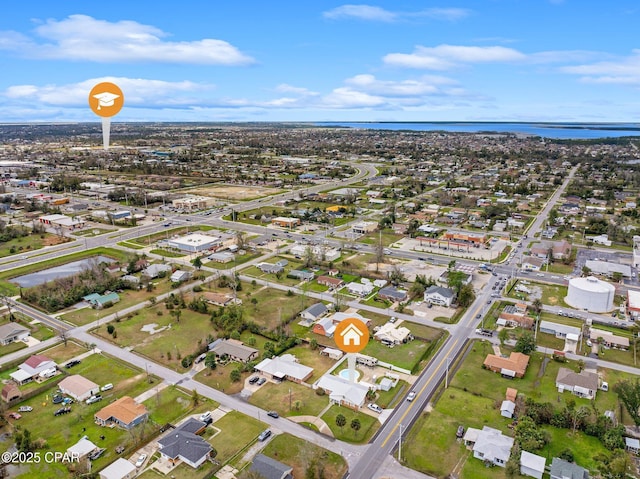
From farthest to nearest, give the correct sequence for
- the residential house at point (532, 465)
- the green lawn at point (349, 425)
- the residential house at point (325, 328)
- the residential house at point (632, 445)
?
the residential house at point (325, 328), the green lawn at point (349, 425), the residential house at point (632, 445), the residential house at point (532, 465)

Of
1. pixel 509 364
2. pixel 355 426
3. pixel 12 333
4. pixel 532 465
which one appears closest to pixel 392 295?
pixel 509 364

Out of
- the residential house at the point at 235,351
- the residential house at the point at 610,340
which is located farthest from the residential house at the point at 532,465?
the residential house at the point at 235,351

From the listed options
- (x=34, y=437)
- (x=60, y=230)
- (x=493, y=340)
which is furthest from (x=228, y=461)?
(x=60, y=230)

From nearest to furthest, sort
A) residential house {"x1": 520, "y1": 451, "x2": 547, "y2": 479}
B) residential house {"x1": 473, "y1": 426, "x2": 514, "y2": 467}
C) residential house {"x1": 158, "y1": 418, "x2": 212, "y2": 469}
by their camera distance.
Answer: residential house {"x1": 520, "y1": 451, "x2": 547, "y2": 479} < residential house {"x1": 158, "y1": 418, "x2": 212, "y2": 469} < residential house {"x1": 473, "y1": 426, "x2": 514, "y2": 467}

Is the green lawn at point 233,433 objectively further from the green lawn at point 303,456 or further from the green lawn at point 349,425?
the green lawn at point 349,425

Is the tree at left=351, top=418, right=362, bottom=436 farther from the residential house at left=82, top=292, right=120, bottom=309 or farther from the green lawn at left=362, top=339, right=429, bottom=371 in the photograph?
the residential house at left=82, top=292, right=120, bottom=309

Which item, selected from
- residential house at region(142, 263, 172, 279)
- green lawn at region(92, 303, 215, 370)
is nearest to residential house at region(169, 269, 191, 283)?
residential house at region(142, 263, 172, 279)
